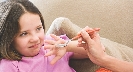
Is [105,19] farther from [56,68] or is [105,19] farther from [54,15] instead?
[56,68]

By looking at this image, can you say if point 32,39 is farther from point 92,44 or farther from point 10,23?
point 92,44

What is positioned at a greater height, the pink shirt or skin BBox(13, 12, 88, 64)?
skin BBox(13, 12, 88, 64)

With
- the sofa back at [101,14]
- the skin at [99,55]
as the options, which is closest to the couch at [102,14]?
the sofa back at [101,14]

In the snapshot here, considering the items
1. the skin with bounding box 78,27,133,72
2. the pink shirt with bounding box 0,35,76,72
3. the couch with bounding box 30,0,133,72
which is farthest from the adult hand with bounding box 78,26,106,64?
the couch with bounding box 30,0,133,72

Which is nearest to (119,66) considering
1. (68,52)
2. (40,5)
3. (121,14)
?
(68,52)

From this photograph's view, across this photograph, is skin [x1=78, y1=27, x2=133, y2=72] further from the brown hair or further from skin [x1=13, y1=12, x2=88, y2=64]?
the brown hair

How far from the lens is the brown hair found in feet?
3.61

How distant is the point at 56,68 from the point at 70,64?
6.2 inches

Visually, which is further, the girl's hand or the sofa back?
the sofa back

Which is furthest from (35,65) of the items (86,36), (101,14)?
(101,14)

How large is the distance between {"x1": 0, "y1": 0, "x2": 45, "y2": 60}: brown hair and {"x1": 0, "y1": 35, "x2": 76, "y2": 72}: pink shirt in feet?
0.10

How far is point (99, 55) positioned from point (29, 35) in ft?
1.08

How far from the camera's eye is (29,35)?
111cm

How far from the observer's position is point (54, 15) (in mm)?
1723
